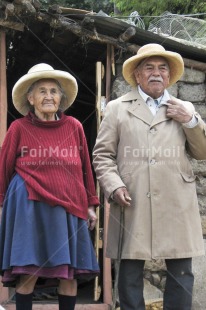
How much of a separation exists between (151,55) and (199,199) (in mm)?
1828

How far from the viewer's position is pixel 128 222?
331 cm

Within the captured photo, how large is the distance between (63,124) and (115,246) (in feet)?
2.78

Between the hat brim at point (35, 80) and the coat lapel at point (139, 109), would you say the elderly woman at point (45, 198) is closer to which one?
the hat brim at point (35, 80)

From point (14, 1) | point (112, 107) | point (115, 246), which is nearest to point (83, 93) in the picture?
point (14, 1)

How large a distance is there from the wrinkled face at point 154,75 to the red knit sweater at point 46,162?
0.57 m

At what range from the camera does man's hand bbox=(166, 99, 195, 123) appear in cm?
333

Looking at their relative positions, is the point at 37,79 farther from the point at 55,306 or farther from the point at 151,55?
the point at 55,306

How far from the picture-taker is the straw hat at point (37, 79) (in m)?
3.42

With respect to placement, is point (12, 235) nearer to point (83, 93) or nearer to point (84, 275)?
point (84, 275)

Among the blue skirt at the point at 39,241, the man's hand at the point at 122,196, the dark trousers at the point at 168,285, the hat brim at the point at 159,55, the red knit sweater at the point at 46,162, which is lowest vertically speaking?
the dark trousers at the point at 168,285

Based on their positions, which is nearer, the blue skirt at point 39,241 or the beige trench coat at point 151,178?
the blue skirt at point 39,241

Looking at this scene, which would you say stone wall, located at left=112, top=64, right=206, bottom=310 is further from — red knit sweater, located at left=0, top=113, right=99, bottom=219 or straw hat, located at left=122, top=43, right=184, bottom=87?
red knit sweater, located at left=0, top=113, right=99, bottom=219

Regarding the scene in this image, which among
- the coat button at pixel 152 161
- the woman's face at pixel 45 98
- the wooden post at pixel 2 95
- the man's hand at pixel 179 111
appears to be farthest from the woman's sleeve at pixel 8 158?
the wooden post at pixel 2 95

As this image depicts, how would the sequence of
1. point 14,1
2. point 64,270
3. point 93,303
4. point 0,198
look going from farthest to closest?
point 93,303
point 14,1
point 0,198
point 64,270
